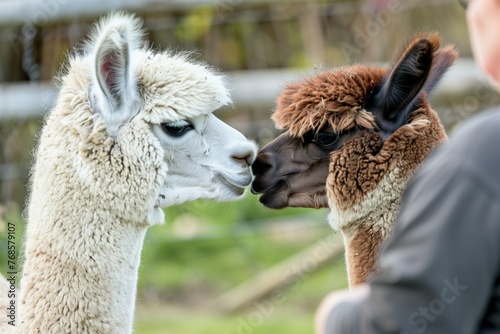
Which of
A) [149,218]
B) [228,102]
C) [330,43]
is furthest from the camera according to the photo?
[330,43]

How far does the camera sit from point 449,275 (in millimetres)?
1439

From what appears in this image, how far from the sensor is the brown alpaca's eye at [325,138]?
2930mm

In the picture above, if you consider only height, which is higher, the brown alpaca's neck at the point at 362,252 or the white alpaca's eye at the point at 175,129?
the white alpaca's eye at the point at 175,129

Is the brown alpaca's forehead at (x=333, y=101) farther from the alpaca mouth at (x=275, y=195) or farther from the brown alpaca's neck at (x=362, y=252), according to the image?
the brown alpaca's neck at (x=362, y=252)

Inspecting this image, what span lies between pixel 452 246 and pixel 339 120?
149 cm

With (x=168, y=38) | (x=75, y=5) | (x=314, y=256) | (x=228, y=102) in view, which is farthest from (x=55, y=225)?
(x=168, y=38)

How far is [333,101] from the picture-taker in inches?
116

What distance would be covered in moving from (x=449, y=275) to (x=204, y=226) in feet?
21.2

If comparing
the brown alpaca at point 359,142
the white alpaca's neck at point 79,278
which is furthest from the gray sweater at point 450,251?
the white alpaca's neck at point 79,278

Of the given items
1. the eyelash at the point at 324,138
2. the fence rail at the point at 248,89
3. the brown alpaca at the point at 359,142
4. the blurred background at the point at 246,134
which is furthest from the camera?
the blurred background at the point at 246,134

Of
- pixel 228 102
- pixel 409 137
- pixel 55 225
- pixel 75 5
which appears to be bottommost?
Result: pixel 55 225

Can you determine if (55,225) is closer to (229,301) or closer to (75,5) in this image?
(75,5)

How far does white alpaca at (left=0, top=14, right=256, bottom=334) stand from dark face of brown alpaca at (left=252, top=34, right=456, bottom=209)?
143mm

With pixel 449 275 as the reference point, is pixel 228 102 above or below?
above
